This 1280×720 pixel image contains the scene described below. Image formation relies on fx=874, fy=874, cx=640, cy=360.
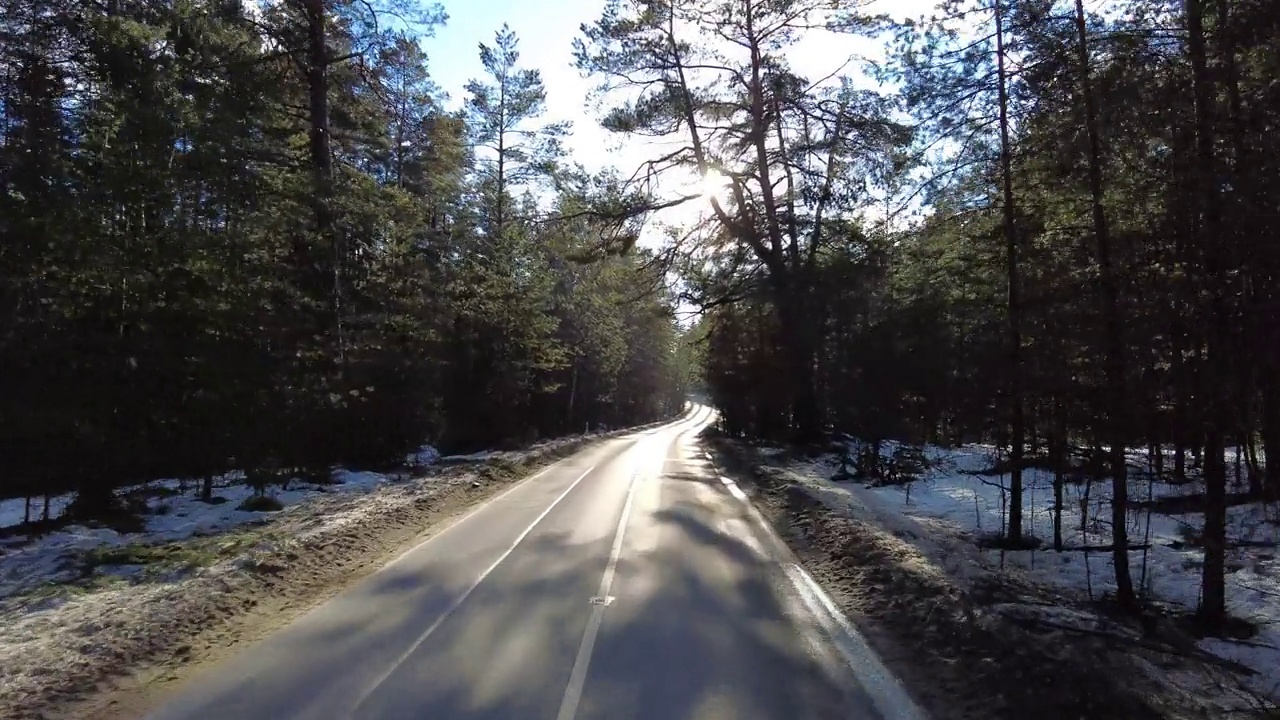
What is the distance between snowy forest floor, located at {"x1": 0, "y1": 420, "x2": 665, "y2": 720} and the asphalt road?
0.49m

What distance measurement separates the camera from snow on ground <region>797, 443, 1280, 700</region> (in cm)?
880

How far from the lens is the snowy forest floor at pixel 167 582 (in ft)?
20.4

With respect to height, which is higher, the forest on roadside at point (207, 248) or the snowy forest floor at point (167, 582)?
the forest on roadside at point (207, 248)

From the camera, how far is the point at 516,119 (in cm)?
4344

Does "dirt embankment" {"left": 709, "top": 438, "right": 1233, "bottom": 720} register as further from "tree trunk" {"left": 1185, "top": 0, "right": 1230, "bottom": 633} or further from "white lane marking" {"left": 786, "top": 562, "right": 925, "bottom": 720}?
"tree trunk" {"left": 1185, "top": 0, "right": 1230, "bottom": 633}

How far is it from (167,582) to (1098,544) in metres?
12.4

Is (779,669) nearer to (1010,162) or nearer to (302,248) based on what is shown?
(1010,162)

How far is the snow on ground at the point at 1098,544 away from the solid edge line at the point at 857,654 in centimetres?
170

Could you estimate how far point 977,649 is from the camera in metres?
6.78

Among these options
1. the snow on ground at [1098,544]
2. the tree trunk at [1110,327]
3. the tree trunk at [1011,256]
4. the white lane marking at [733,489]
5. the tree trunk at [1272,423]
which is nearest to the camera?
the tree trunk at [1272,423]

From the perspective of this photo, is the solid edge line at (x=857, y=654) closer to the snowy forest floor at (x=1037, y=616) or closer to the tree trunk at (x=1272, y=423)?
the snowy forest floor at (x=1037, y=616)

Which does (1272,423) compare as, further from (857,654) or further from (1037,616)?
(857,654)

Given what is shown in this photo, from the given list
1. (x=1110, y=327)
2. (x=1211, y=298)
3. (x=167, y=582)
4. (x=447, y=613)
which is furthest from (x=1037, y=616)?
(x=167, y=582)

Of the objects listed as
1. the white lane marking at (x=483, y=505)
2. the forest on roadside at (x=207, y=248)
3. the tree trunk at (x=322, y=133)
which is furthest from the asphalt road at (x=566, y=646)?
the tree trunk at (x=322, y=133)
